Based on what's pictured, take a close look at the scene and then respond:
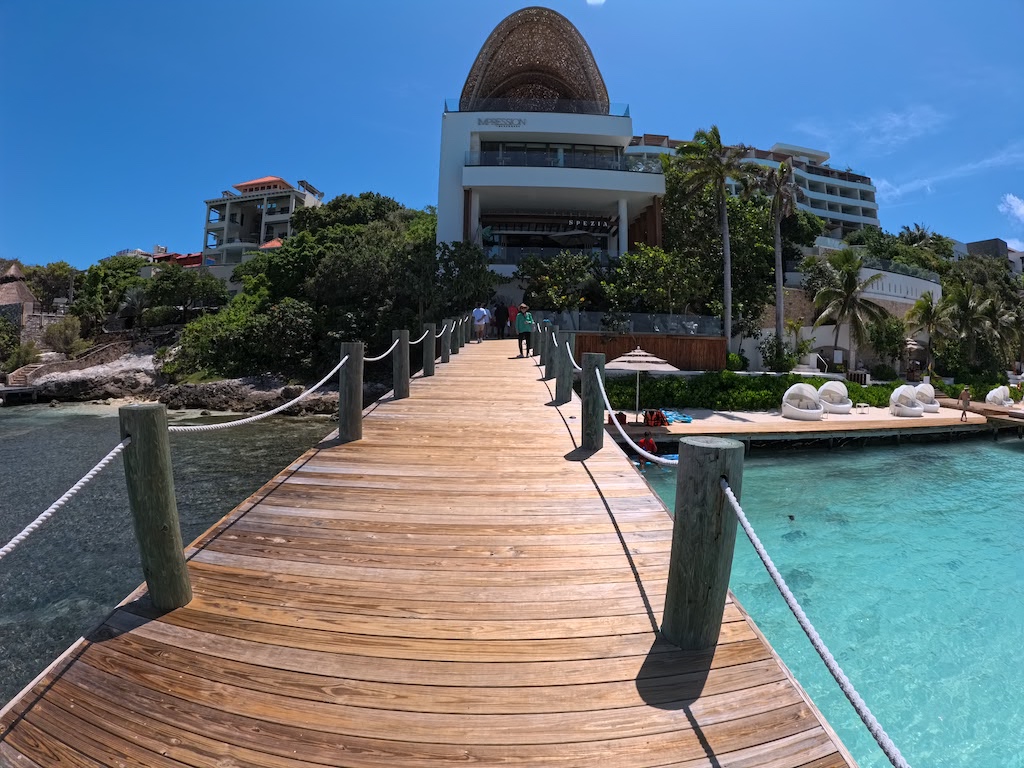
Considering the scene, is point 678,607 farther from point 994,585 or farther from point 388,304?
point 388,304

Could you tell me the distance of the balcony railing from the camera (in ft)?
88.8

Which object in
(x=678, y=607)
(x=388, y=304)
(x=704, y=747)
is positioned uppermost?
(x=388, y=304)

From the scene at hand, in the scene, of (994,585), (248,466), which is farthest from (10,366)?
(994,585)

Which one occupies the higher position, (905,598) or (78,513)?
(905,598)

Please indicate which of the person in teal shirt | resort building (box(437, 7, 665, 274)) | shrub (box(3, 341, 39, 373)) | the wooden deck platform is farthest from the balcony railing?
shrub (box(3, 341, 39, 373))

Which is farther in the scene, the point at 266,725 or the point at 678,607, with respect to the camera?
the point at 678,607

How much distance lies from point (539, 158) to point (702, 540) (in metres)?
28.2

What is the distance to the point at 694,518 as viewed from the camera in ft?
7.21

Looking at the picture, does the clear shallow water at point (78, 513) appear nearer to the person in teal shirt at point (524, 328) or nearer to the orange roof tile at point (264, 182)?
the person in teal shirt at point (524, 328)

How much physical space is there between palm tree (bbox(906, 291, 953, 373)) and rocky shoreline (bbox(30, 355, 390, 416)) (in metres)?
33.0

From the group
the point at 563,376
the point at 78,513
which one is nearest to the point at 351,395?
the point at 563,376

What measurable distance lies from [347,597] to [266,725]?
0.79 m

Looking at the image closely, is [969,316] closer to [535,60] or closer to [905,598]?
[535,60]

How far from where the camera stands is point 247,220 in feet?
211
